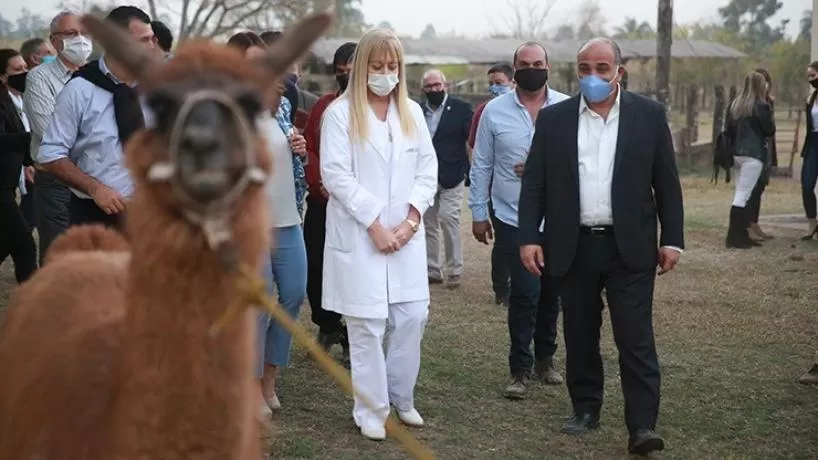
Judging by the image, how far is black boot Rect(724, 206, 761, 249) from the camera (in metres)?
14.5

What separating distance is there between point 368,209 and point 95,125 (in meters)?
1.54

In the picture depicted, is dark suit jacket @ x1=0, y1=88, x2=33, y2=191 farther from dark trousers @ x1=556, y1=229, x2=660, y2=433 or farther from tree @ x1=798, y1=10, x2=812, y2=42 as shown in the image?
tree @ x1=798, y1=10, x2=812, y2=42

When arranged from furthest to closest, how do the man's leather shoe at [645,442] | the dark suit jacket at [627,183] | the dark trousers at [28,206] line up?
the dark trousers at [28,206] < the dark suit jacket at [627,183] < the man's leather shoe at [645,442]

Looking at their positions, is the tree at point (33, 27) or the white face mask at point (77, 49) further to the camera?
the tree at point (33, 27)

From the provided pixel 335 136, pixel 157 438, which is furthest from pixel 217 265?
pixel 335 136

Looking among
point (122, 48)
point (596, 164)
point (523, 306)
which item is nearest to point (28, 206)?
point (523, 306)

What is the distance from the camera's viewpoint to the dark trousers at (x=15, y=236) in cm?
816

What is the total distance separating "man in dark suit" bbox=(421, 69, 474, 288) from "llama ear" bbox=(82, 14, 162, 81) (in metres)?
8.73

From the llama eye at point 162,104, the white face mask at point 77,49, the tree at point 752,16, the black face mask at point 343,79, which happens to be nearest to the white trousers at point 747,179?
the black face mask at point 343,79

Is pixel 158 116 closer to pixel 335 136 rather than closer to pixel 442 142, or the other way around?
pixel 335 136

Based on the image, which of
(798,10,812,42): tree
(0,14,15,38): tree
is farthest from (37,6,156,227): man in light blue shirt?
(798,10,812,42): tree

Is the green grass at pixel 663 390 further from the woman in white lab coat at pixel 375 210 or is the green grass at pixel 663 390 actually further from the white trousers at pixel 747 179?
the white trousers at pixel 747 179

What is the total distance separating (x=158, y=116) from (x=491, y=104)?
18.4 feet

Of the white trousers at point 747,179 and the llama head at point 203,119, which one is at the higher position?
the llama head at point 203,119
